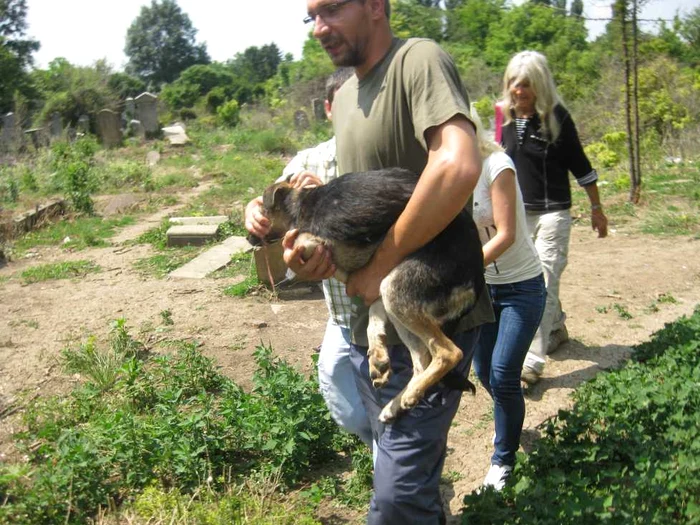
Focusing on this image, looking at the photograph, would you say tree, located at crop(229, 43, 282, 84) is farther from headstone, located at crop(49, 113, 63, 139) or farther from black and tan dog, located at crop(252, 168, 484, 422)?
black and tan dog, located at crop(252, 168, 484, 422)

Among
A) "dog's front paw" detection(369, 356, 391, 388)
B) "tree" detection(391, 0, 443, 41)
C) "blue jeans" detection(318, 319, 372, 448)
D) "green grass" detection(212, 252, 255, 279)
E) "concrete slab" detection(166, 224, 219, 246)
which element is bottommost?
"green grass" detection(212, 252, 255, 279)

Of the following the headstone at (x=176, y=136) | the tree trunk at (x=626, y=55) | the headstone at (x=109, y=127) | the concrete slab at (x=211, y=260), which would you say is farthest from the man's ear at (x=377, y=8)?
the headstone at (x=109, y=127)

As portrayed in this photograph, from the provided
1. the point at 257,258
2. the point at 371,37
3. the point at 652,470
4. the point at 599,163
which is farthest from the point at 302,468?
the point at 599,163

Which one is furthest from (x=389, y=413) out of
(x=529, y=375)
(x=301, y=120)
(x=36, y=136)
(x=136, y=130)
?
(x=136, y=130)

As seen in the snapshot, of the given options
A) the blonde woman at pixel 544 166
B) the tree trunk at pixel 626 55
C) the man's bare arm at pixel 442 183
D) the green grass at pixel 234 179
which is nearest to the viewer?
the man's bare arm at pixel 442 183

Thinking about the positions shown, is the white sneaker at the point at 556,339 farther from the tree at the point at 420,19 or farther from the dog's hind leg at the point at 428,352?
the tree at the point at 420,19

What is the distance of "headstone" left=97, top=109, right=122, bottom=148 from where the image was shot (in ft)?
80.9

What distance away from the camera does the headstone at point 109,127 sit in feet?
80.9

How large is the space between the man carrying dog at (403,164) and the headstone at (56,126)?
22.9 m

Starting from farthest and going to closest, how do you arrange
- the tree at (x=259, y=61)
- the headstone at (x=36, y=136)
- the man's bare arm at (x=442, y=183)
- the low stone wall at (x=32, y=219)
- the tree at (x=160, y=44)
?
1. the tree at (x=160, y=44)
2. the tree at (x=259, y=61)
3. the headstone at (x=36, y=136)
4. the low stone wall at (x=32, y=219)
5. the man's bare arm at (x=442, y=183)

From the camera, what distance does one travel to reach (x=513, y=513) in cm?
326

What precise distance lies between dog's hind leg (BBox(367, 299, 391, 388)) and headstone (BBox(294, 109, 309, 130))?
22243 mm

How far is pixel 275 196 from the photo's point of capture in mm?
3043

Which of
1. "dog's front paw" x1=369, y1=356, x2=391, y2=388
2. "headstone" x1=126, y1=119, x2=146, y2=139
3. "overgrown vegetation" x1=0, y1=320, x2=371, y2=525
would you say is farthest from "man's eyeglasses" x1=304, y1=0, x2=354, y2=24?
"headstone" x1=126, y1=119, x2=146, y2=139
